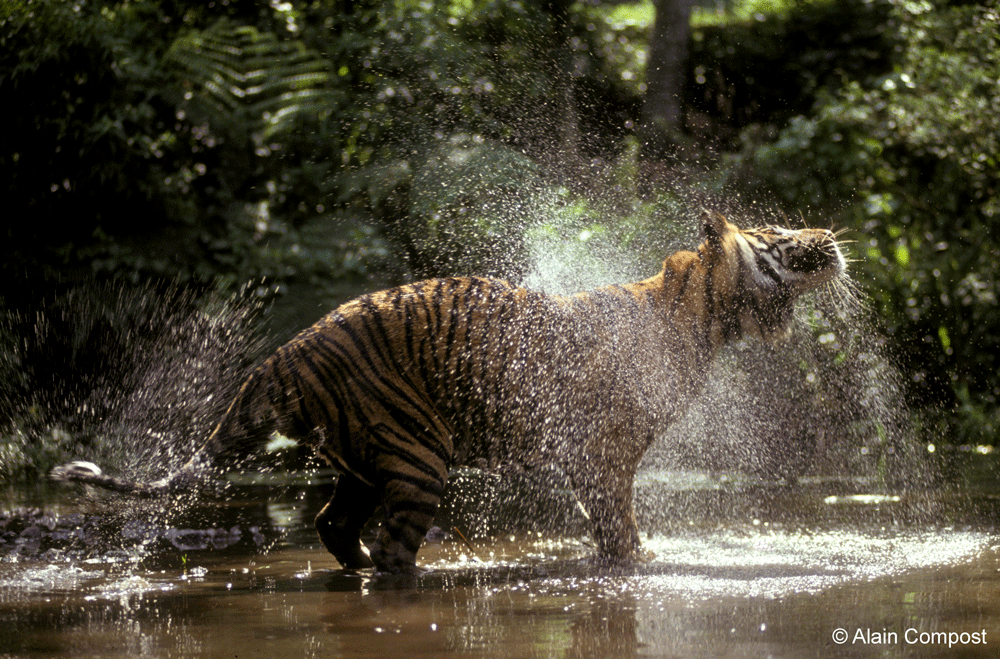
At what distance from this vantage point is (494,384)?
4.52m

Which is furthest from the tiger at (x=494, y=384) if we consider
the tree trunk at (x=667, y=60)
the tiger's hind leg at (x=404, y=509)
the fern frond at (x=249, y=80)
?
the fern frond at (x=249, y=80)

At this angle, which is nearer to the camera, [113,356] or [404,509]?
[404,509]

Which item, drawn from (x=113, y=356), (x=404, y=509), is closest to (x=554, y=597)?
(x=404, y=509)

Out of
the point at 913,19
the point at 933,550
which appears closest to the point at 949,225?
the point at 913,19

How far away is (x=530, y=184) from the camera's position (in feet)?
29.8

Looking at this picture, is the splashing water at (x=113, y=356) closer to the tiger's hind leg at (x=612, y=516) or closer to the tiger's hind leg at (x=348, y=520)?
the tiger's hind leg at (x=348, y=520)

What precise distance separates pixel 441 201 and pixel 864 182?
3670 mm

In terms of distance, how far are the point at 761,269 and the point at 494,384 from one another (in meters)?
1.48

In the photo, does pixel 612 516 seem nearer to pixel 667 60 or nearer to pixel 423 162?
pixel 423 162

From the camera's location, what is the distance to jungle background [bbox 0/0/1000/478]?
845cm

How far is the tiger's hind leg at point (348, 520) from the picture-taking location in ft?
14.9

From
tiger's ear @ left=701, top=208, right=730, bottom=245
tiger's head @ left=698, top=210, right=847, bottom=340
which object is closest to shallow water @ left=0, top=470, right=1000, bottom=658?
tiger's head @ left=698, top=210, right=847, bottom=340

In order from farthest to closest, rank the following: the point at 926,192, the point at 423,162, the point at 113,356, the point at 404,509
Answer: the point at 423,162 → the point at 926,192 → the point at 113,356 → the point at 404,509

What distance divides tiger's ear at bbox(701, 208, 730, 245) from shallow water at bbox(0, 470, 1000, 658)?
4.70ft
